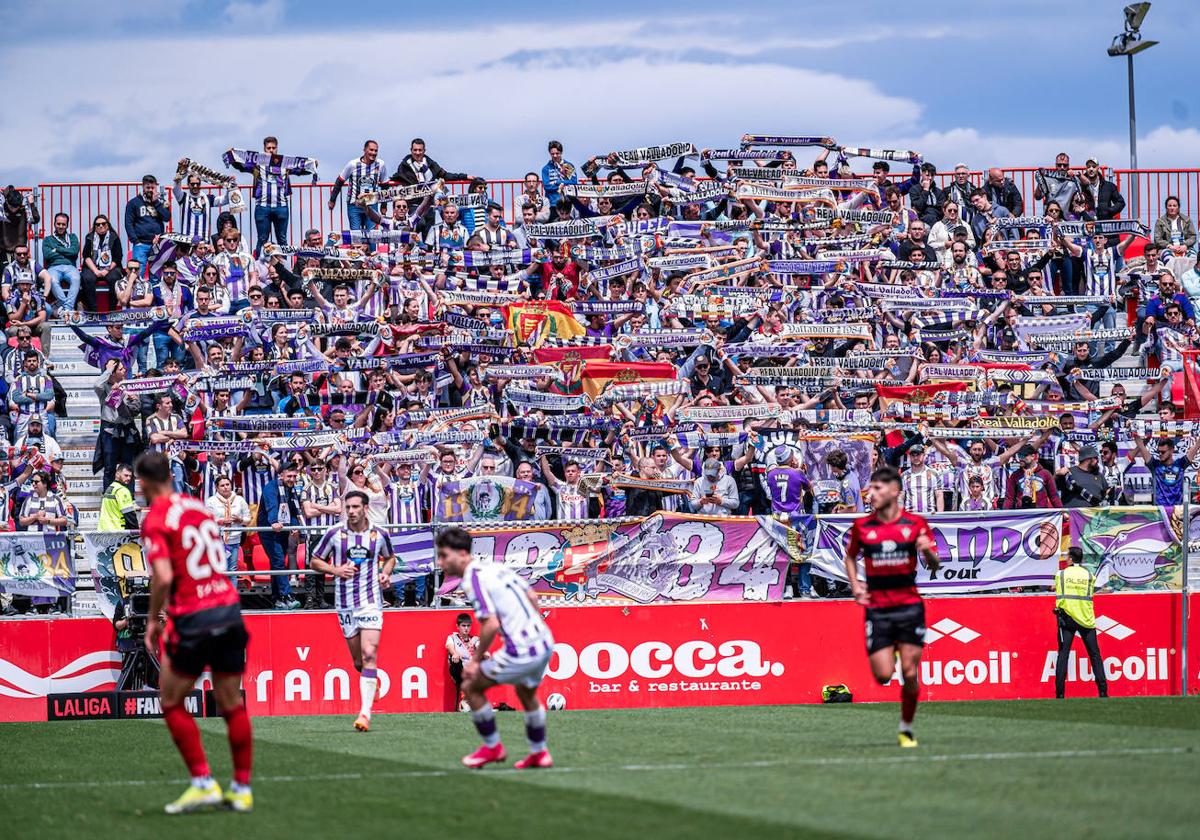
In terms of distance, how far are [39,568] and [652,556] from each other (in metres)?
7.47

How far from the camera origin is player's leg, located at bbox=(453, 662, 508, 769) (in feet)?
37.1

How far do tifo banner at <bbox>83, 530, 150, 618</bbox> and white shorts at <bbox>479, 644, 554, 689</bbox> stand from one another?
10013mm

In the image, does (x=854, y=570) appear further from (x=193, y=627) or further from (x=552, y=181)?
(x=552, y=181)

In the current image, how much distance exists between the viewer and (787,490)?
21641 mm

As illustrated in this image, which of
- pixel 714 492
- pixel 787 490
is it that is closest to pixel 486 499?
pixel 714 492

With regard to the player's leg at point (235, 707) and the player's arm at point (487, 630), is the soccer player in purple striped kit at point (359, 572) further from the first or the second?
the player's leg at point (235, 707)

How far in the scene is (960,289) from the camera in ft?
93.2

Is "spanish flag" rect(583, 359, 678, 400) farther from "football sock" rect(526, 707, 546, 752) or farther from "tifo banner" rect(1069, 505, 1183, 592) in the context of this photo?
"football sock" rect(526, 707, 546, 752)

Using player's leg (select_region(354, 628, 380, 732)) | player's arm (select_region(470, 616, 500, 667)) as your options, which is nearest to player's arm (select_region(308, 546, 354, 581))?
player's leg (select_region(354, 628, 380, 732))

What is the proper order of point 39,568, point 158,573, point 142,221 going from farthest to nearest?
point 142,221 → point 39,568 → point 158,573

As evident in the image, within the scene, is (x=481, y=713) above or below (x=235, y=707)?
below

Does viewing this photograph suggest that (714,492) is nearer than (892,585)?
No

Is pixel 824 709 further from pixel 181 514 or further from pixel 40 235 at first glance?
pixel 40 235

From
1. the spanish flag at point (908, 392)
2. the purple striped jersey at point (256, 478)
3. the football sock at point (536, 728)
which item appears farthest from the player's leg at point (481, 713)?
the spanish flag at point (908, 392)
